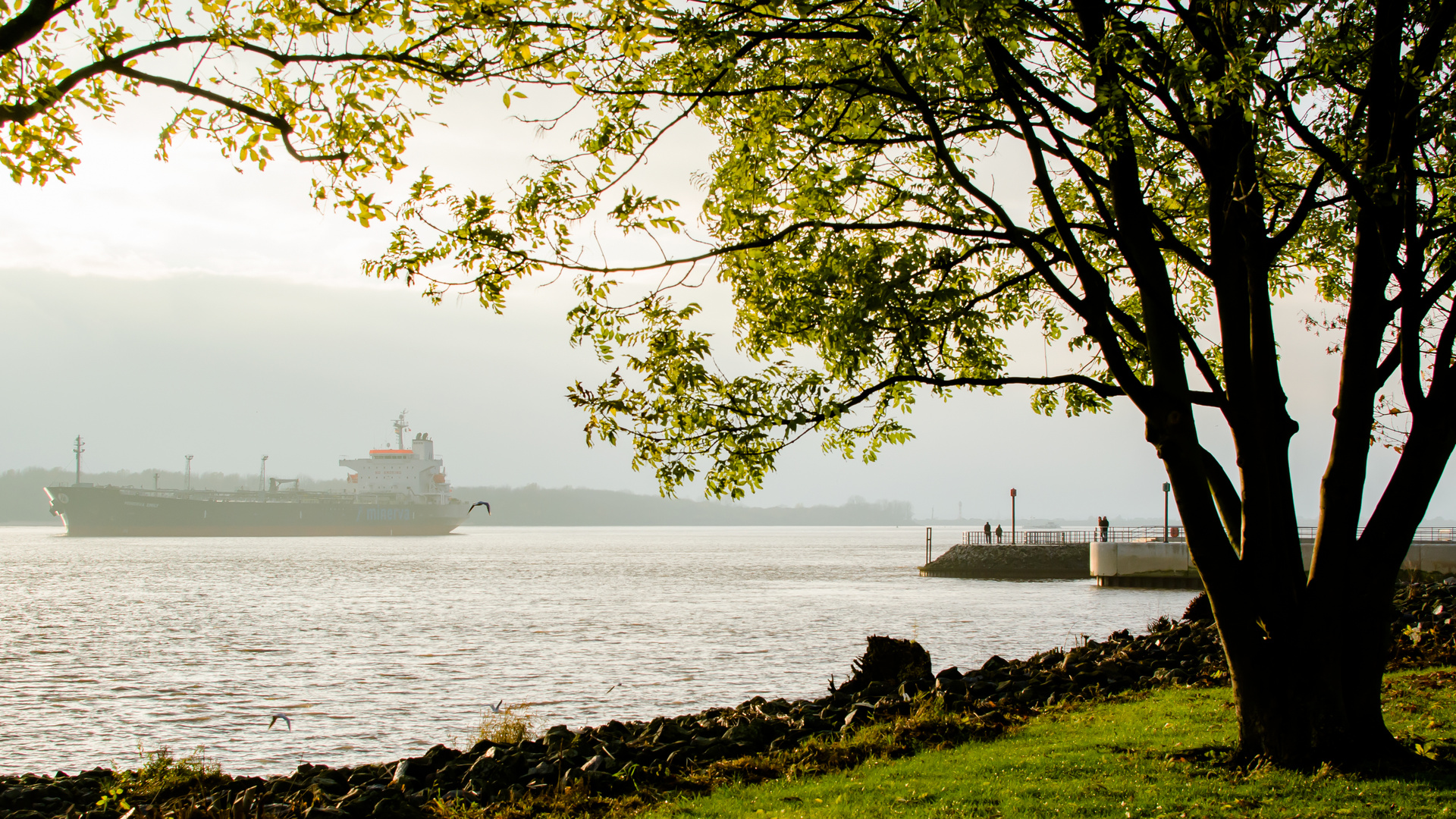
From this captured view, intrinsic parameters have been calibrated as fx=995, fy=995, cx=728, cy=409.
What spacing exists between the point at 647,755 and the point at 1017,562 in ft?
167

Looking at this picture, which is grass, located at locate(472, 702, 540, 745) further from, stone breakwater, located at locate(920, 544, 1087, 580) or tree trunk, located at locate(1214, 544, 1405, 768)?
stone breakwater, located at locate(920, 544, 1087, 580)

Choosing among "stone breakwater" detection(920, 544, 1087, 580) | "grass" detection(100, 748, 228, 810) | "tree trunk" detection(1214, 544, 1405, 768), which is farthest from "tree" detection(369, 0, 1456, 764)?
"stone breakwater" detection(920, 544, 1087, 580)

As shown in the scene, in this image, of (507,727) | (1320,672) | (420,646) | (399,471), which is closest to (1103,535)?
(420,646)

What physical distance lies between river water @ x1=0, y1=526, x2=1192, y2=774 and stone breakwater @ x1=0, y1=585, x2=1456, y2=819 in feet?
11.2

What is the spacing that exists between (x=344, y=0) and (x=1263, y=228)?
736cm

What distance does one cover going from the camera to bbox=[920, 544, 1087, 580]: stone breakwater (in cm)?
5550

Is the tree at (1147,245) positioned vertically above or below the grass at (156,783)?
above

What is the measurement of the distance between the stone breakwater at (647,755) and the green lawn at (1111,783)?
80 centimetres

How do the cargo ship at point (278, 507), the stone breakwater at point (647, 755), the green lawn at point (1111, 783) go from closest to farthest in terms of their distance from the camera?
the green lawn at point (1111, 783) < the stone breakwater at point (647, 755) < the cargo ship at point (278, 507)

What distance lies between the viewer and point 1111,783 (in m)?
6.93

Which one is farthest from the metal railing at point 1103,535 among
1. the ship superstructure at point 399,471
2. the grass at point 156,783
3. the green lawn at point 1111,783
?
the ship superstructure at point 399,471

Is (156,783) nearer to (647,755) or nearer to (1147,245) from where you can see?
(647,755)

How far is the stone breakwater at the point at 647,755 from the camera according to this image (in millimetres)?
8422

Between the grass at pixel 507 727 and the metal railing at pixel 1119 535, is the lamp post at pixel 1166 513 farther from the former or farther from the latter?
the grass at pixel 507 727
